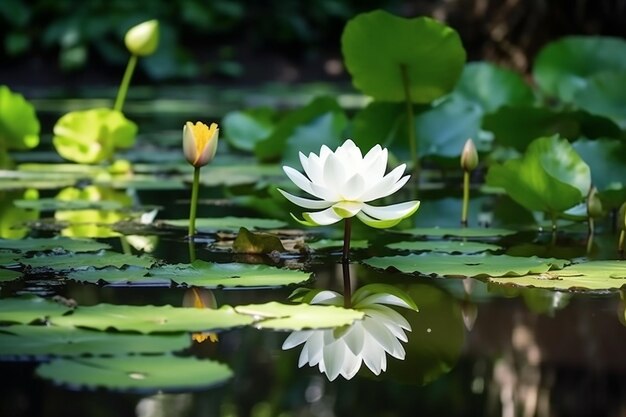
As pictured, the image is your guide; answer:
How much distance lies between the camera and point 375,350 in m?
0.90

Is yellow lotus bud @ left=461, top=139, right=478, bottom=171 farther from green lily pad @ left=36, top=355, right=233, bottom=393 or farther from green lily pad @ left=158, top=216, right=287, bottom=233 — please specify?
green lily pad @ left=36, top=355, right=233, bottom=393

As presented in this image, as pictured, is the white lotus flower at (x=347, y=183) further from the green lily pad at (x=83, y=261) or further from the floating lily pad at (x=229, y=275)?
the green lily pad at (x=83, y=261)

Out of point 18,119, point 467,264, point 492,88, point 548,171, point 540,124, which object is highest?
point 492,88

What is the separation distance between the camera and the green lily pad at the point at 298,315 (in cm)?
95

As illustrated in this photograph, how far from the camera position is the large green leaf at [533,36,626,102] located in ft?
9.69

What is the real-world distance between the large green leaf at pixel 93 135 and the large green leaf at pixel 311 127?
1.06ft

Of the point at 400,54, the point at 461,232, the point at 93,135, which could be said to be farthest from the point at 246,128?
the point at 461,232

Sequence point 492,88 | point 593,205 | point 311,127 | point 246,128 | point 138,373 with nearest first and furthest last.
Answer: point 138,373 < point 593,205 < point 311,127 < point 492,88 < point 246,128

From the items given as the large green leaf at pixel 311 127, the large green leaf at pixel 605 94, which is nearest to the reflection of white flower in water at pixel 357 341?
the large green leaf at pixel 311 127

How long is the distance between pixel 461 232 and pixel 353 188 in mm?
388

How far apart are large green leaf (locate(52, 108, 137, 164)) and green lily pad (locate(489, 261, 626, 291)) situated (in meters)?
1.40

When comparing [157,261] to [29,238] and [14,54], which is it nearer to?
[29,238]

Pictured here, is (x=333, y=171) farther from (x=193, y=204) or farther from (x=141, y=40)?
(x=141, y=40)

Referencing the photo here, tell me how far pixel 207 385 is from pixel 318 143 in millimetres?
1562
